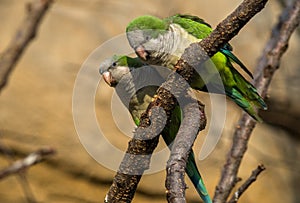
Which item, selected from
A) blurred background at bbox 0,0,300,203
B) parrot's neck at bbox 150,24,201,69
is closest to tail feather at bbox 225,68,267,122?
parrot's neck at bbox 150,24,201,69

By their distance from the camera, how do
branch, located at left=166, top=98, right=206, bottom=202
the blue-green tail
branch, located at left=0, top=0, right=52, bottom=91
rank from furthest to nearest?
the blue-green tail → branch, located at left=0, top=0, right=52, bottom=91 → branch, located at left=166, top=98, right=206, bottom=202

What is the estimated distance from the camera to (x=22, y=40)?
1.70 meters

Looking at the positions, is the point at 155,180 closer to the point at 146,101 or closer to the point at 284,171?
the point at 284,171

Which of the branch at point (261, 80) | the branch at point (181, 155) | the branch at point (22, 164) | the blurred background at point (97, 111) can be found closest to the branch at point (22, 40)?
the branch at point (22, 164)

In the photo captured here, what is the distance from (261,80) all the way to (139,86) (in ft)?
1.52

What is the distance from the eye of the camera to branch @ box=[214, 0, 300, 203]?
78.7 inches

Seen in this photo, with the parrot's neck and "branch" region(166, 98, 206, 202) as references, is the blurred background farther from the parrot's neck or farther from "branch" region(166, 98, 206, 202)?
"branch" region(166, 98, 206, 202)

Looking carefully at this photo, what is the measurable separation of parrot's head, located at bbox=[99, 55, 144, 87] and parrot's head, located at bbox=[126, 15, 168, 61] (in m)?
0.09

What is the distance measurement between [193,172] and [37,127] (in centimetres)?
227

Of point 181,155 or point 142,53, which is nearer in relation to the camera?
point 181,155

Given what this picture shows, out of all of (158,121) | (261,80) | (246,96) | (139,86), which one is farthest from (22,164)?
(261,80)

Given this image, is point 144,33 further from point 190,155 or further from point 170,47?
point 190,155

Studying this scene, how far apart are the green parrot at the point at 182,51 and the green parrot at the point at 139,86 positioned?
0.05 metres

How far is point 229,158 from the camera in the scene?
2068mm
